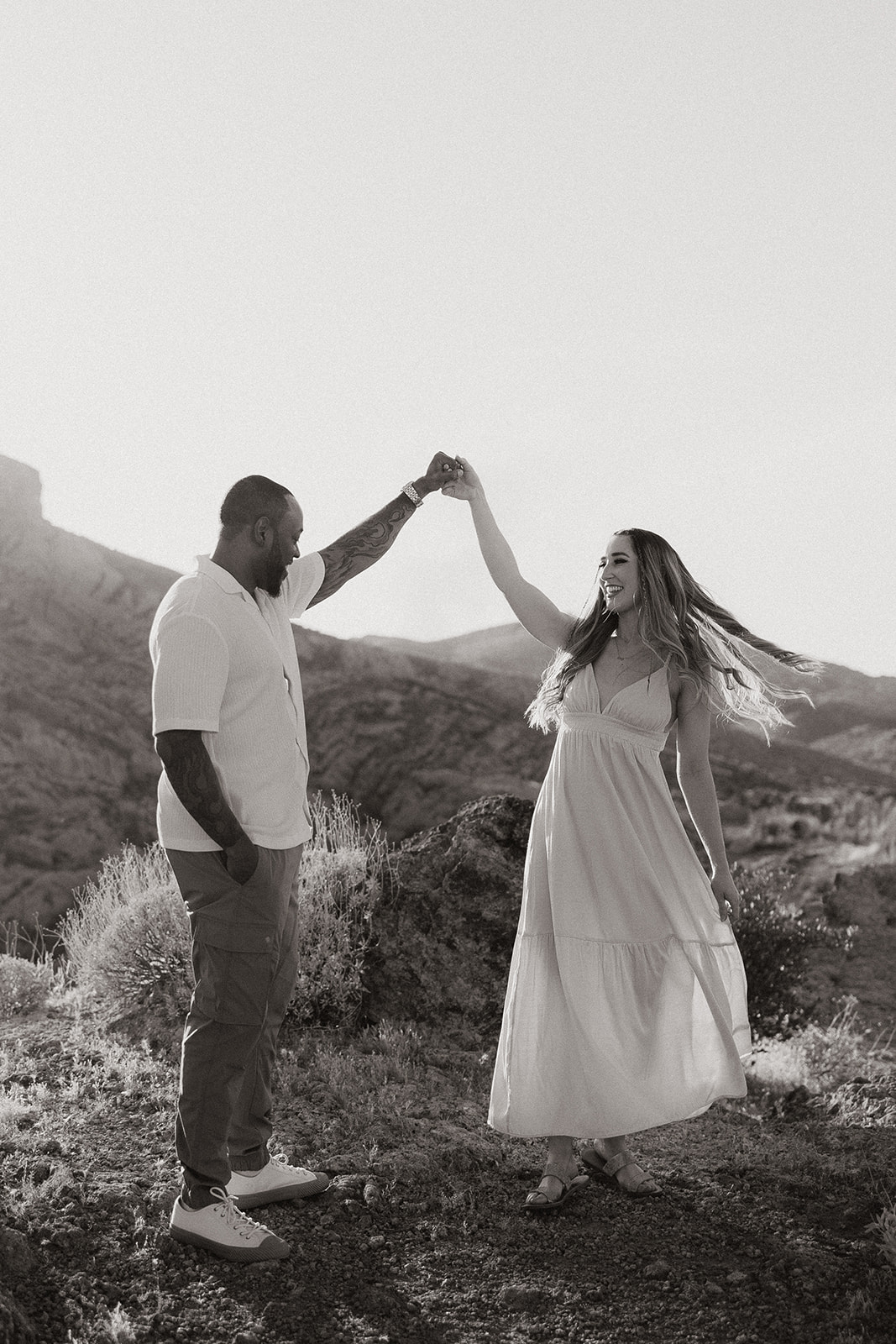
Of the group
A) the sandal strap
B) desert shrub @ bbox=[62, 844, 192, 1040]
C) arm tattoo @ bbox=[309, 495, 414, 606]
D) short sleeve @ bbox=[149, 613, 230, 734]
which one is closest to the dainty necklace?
arm tattoo @ bbox=[309, 495, 414, 606]

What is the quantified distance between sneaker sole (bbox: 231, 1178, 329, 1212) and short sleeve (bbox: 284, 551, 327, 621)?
5.88 ft

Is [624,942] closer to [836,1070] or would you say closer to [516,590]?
[516,590]

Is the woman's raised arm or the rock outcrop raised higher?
the woman's raised arm

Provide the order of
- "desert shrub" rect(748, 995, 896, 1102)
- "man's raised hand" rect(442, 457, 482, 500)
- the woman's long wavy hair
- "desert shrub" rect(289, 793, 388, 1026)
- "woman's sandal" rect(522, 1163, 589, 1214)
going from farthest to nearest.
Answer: "desert shrub" rect(289, 793, 388, 1026) → "desert shrub" rect(748, 995, 896, 1102) → "man's raised hand" rect(442, 457, 482, 500) → the woman's long wavy hair → "woman's sandal" rect(522, 1163, 589, 1214)

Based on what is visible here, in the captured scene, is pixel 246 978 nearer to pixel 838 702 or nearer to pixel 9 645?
pixel 9 645

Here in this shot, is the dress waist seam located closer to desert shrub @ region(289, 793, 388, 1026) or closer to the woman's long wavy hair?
the woman's long wavy hair

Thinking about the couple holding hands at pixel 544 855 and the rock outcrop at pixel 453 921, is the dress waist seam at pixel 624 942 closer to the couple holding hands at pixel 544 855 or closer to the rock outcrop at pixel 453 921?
the couple holding hands at pixel 544 855

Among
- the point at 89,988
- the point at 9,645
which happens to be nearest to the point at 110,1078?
the point at 89,988

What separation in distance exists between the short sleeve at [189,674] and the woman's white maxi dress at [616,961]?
4.49ft

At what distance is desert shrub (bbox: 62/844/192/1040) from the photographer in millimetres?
5680

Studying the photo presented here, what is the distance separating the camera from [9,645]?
1675 centimetres

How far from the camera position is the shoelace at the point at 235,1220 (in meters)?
3.18

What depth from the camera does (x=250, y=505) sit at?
3.32m

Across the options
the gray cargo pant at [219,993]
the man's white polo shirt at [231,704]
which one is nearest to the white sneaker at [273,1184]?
the gray cargo pant at [219,993]
